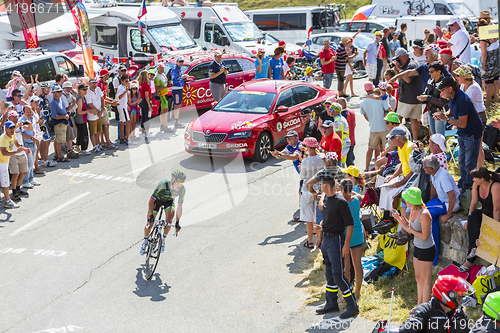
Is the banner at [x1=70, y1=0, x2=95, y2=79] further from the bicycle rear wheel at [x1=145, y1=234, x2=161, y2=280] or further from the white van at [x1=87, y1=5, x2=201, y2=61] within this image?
the bicycle rear wheel at [x1=145, y1=234, x2=161, y2=280]

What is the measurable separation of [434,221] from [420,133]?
4.32 metres

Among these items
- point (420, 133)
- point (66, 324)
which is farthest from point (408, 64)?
point (66, 324)

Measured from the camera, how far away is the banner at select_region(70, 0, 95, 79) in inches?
671

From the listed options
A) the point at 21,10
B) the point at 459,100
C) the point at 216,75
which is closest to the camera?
the point at 459,100

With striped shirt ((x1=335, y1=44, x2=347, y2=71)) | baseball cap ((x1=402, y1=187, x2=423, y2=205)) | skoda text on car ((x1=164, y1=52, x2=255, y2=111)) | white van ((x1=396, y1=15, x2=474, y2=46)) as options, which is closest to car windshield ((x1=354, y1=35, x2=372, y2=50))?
white van ((x1=396, y1=15, x2=474, y2=46))

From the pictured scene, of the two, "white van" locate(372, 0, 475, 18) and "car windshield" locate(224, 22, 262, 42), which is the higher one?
"white van" locate(372, 0, 475, 18)

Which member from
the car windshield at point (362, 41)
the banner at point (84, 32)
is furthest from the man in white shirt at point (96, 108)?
the car windshield at point (362, 41)

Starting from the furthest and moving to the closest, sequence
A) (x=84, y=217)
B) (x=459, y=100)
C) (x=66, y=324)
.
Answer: (x=84, y=217) → (x=459, y=100) → (x=66, y=324)

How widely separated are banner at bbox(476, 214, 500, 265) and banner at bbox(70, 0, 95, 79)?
13.9 metres

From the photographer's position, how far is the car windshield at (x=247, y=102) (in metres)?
13.0

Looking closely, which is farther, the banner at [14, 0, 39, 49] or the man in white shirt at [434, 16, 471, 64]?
the banner at [14, 0, 39, 49]

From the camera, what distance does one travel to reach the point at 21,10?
60.5ft

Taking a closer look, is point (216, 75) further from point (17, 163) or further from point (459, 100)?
point (459, 100)

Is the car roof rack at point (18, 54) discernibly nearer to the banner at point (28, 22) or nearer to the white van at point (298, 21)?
the banner at point (28, 22)
